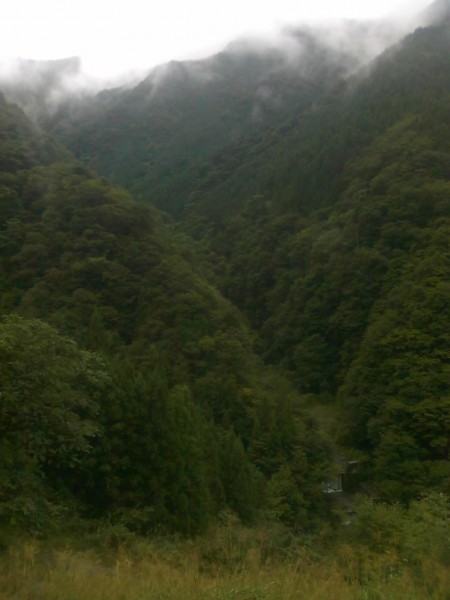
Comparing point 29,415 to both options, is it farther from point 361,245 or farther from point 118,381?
point 361,245

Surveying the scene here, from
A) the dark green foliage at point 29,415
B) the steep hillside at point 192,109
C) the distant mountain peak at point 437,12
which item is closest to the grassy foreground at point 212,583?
the dark green foliage at point 29,415

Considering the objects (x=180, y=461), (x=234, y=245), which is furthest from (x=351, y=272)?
(x=180, y=461)

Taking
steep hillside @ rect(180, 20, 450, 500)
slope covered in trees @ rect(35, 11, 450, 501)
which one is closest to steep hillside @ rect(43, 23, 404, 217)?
slope covered in trees @ rect(35, 11, 450, 501)

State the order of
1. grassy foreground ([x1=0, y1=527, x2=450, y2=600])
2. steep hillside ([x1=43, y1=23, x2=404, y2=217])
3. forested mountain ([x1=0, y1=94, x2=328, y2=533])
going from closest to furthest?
grassy foreground ([x1=0, y1=527, x2=450, y2=600])
forested mountain ([x1=0, y1=94, x2=328, y2=533])
steep hillside ([x1=43, y1=23, x2=404, y2=217])

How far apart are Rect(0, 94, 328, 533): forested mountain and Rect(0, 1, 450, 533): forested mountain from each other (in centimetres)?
7

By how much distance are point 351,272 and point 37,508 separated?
43138mm

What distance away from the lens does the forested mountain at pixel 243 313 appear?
13750 mm

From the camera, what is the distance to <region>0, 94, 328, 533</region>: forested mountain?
8.57 m

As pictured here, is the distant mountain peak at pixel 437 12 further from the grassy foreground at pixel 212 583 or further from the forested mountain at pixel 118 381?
the grassy foreground at pixel 212 583

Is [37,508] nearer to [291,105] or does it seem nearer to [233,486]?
[233,486]

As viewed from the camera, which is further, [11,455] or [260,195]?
[260,195]

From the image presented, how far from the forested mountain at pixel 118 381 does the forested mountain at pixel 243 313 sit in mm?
71

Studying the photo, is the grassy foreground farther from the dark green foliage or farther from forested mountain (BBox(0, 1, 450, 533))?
forested mountain (BBox(0, 1, 450, 533))

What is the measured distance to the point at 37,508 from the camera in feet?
27.2
